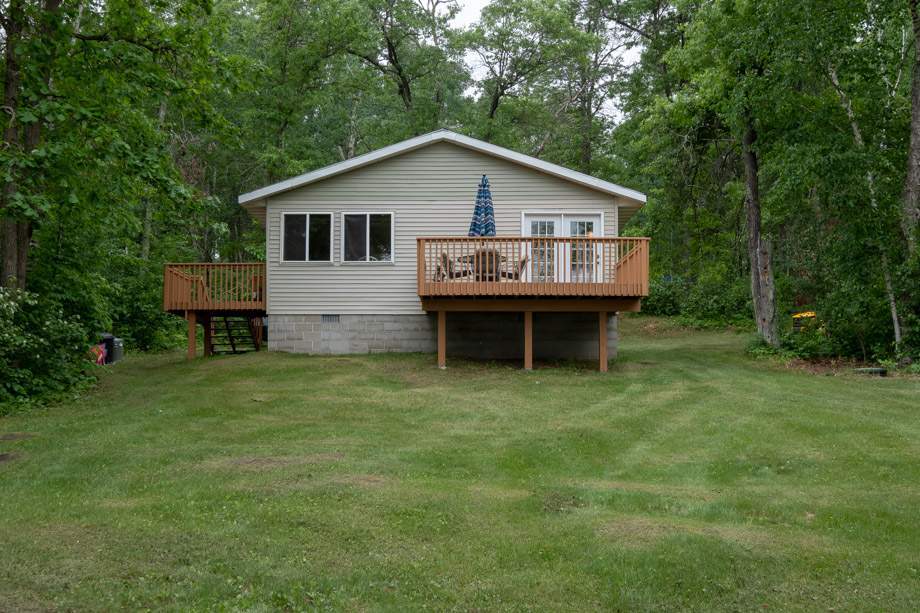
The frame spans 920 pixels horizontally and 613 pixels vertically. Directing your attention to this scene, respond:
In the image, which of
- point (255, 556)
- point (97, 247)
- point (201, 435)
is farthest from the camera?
point (97, 247)

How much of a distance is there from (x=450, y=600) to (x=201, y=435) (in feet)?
18.8

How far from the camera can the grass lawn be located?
5.33 metres

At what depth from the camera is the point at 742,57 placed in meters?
18.4

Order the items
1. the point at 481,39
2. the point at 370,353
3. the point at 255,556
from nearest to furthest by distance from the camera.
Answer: the point at 255,556
the point at 370,353
the point at 481,39

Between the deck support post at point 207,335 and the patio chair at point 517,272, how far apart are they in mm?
8353

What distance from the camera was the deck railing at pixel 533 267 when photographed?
50.6 feet

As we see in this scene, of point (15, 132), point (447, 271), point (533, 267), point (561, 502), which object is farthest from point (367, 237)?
point (561, 502)

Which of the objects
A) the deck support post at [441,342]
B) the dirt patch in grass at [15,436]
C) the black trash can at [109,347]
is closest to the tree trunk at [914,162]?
the deck support post at [441,342]

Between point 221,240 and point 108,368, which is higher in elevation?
point 221,240

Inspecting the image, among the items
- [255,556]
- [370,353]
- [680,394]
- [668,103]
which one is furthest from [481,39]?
[255,556]

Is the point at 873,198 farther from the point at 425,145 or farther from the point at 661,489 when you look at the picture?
the point at 661,489

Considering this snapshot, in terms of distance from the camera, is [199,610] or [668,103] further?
[668,103]

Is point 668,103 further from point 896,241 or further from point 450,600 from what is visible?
point 450,600

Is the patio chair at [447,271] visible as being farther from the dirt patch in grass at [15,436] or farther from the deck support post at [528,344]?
the dirt patch in grass at [15,436]
